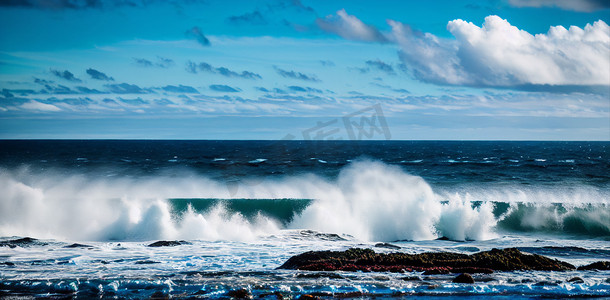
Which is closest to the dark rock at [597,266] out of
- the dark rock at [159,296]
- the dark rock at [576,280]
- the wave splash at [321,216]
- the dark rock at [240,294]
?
the dark rock at [576,280]

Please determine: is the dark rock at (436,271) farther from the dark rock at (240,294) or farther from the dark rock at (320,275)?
the dark rock at (240,294)

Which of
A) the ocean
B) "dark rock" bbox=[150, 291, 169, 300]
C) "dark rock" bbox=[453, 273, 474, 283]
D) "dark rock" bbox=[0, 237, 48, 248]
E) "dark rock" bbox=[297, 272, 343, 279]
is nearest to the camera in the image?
"dark rock" bbox=[150, 291, 169, 300]

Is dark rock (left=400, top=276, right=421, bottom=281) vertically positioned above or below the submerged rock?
below

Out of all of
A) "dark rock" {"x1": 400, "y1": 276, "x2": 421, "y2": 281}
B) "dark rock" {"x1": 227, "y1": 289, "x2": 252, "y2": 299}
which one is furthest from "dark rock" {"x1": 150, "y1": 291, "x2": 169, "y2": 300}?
"dark rock" {"x1": 400, "y1": 276, "x2": 421, "y2": 281}

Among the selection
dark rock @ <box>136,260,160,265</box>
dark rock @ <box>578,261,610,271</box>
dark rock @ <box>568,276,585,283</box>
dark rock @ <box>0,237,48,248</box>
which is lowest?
dark rock @ <box>0,237,48,248</box>

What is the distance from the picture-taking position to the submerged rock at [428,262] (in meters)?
14.2

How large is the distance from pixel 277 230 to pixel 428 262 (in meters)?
10.0

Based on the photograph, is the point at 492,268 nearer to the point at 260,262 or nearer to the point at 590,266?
the point at 590,266

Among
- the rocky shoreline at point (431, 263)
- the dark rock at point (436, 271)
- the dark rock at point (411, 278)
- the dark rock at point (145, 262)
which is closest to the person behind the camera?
the dark rock at point (411, 278)

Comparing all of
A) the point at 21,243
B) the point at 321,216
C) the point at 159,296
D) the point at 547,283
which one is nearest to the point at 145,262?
the point at 159,296

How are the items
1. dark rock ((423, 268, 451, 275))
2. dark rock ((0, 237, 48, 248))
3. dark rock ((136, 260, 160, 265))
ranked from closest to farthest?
dark rock ((423, 268, 451, 275)) < dark rock ((136, 260, 160, 265)) < dark rock ((0, 237, 48, 248))

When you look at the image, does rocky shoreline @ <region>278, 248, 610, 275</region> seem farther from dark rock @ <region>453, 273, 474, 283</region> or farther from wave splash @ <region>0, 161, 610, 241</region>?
wave splash @ <region>0, 161, 610, 241</region>

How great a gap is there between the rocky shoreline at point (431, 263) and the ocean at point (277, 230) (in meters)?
0.49

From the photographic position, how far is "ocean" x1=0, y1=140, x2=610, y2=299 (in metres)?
12.5
